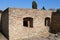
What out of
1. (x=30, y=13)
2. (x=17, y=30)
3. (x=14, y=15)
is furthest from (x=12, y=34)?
(x=30, y=13)

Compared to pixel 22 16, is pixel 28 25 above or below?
below

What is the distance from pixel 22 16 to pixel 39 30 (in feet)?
8.18

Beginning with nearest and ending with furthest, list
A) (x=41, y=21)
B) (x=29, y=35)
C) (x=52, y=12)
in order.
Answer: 1. (x=29, y=35)
2. (x=41, y=21)
3. (x=52, y=12)

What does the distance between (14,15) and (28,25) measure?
2.08 meters

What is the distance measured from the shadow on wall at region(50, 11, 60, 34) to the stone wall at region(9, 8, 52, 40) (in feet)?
2.47

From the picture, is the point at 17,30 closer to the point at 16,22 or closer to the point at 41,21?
the point at 16,22

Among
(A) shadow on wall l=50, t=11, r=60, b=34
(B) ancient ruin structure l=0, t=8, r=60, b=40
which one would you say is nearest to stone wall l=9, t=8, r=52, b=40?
(B) ancient ruin structure l=0, t=8, r=60, b=40

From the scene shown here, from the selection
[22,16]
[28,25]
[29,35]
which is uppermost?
[22,16]

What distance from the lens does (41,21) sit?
13.8 meters

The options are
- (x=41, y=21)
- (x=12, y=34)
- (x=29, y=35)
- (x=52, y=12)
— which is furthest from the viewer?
(x=52, y=12)

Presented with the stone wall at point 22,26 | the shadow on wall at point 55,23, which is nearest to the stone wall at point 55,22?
the shadow on wall at point 55,23

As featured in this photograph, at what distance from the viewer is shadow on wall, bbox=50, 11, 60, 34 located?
47.4 ft

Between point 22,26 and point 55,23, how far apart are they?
425 cm

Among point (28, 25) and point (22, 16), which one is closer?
point (22, 16)
